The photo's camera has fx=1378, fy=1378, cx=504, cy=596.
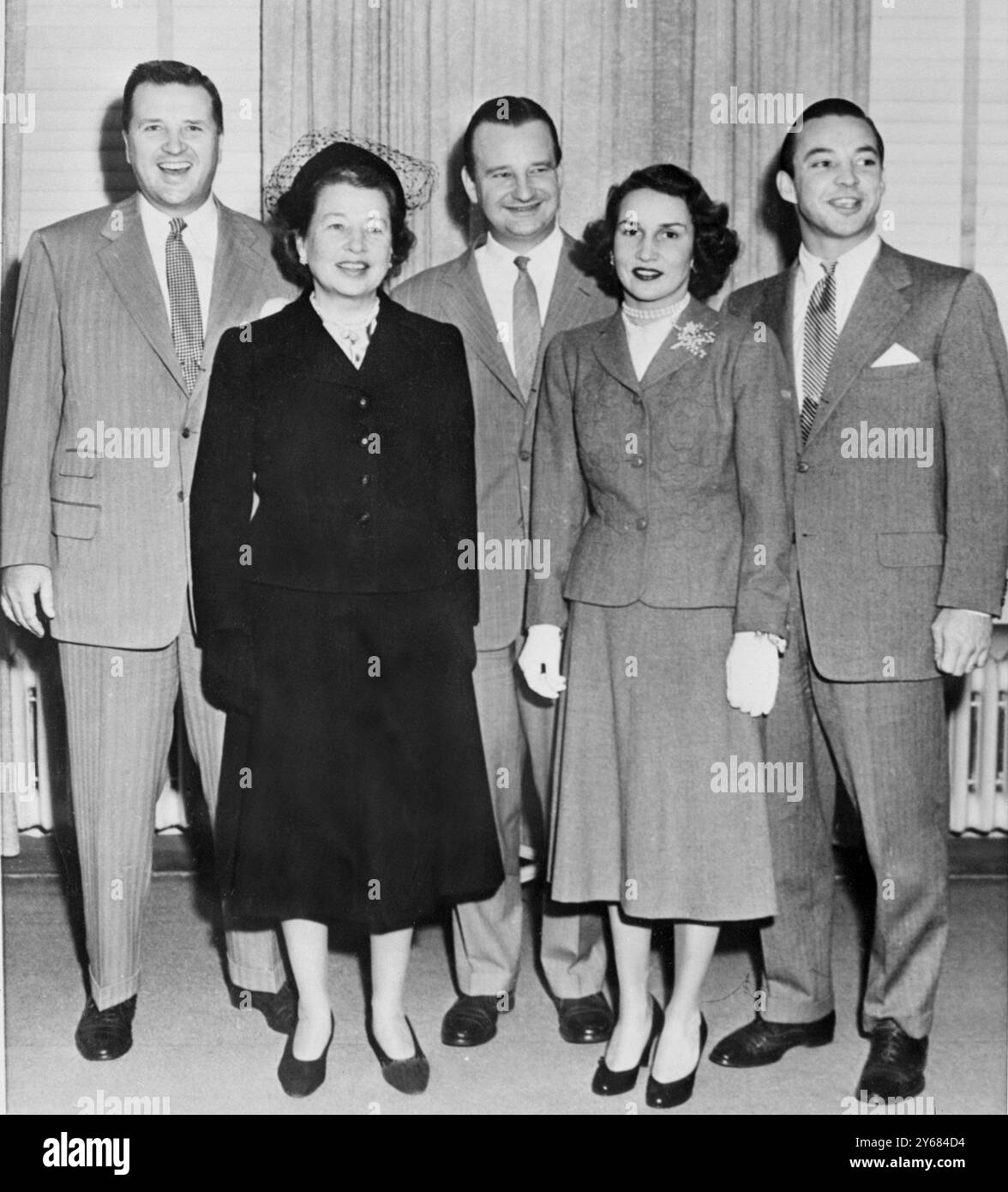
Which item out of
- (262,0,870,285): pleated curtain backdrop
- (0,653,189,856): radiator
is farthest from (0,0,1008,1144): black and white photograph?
(0,653,189,856): radiator

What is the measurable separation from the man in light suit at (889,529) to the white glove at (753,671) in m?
0.26

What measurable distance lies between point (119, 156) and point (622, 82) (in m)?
1.34

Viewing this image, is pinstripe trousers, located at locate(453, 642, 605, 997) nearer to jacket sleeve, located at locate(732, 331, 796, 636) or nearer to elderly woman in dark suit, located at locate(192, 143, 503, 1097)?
elderly woman in dark suit, located at locate(192, 143, 503, 1097)

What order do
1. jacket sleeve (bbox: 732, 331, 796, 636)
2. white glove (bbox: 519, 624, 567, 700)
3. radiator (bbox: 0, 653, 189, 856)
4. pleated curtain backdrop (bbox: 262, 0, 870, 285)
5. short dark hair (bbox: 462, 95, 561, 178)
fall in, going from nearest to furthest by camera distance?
jacket sleeve (bbox: 732, 331, 796, 636)
white glove (bbox: 519, 624, 567, 700)
short dark hair (bbox: 462, 95, 561, 178)
pleated curtain backdrop (bbox: 262, 0, 870, 285)
radiator (bbox: 0, 653, 189, 856)

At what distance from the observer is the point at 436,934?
3.53m

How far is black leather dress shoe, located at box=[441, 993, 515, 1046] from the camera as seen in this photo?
307cm

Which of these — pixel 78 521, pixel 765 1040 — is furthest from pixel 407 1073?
pixel 78 521

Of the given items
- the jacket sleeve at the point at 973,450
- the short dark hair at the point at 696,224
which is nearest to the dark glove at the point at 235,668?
the short dark hair at the point at 696,224

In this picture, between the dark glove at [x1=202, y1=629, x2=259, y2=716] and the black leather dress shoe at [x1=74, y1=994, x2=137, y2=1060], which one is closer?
the dark glove at [x1=202, y1=629, x2=259, y2=716]

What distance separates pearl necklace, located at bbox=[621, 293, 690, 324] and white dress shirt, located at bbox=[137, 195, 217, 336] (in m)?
0.93

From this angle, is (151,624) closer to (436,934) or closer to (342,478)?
(342,478)

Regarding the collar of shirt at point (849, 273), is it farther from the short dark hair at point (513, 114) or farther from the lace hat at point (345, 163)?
the lace hat at point (345, 163)

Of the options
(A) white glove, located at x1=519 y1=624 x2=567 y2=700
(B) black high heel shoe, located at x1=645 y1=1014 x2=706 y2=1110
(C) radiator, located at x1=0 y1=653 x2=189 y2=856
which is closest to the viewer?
(B) black high heel shoe, located at x1=645 y1=1014 x2=706 y2=1110

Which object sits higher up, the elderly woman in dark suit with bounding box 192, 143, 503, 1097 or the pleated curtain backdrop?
the pleated curtain backdrop
